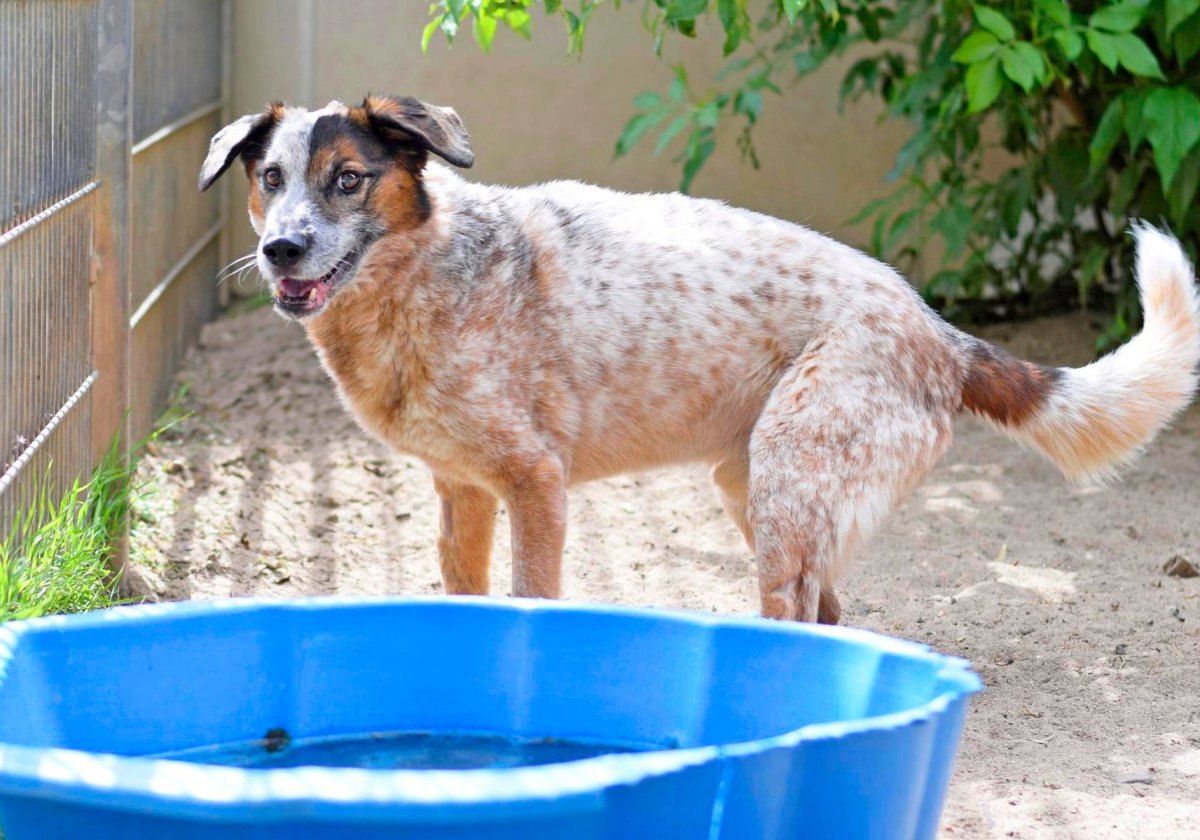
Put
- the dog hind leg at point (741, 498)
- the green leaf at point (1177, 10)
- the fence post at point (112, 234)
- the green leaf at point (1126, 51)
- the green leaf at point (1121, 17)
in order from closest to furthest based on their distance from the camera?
1. the dog hind leg at point (741, 498)
2. the fence post at point (112, 234)
3. the green leaf at point (1126, 51)
4. the green leaf at point (1121, 17)
5. the green leaf at point (1177, 10)

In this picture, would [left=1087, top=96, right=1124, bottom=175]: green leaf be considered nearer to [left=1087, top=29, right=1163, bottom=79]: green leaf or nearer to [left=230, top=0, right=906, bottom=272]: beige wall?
[left=1087, top=29, right=1163, bottom=79]: green leaf

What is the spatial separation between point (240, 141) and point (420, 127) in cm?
48

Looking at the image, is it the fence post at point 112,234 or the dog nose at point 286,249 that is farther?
the fence post at point 112,234

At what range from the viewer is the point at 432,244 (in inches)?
143

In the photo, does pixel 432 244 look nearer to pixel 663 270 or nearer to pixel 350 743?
pixel 663 270

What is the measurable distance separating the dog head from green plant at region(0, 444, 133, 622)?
2.63ft

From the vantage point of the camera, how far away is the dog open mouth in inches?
136

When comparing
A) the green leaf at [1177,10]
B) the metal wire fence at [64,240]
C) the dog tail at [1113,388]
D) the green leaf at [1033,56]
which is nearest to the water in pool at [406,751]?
the metal wire fence at [64,240]

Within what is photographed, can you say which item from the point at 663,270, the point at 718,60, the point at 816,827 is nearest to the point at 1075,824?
the point at 816,827

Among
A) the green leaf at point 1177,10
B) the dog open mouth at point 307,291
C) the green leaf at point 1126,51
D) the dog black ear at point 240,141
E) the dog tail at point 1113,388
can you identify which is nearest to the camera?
the dog open mouth at point 307,291

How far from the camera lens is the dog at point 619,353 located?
3521 mm

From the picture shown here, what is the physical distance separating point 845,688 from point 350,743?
1.02 metres

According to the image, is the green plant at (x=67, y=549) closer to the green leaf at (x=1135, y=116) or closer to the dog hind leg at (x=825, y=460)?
the dog hind leg at (x=825, y=460)

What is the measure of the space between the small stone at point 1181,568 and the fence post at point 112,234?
3199 millimetres
